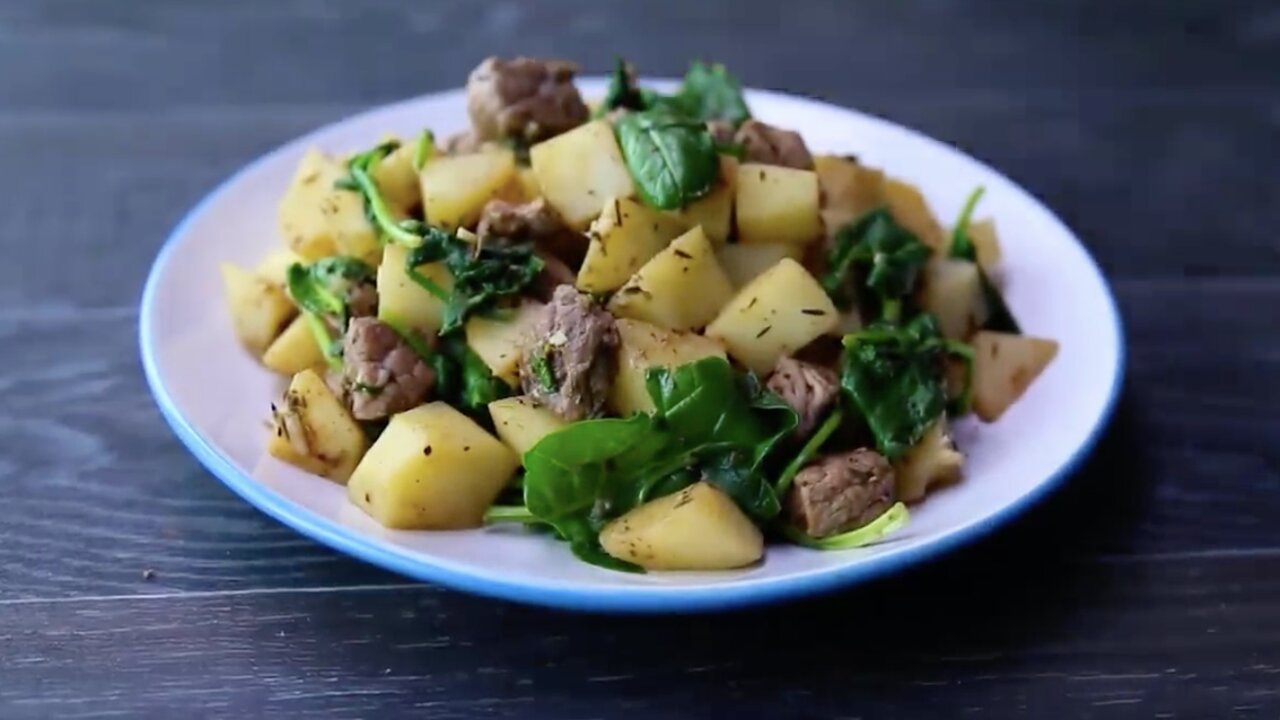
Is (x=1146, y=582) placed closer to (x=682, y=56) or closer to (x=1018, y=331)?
(x=1018, y=331)

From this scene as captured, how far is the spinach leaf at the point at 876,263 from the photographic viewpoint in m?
1.88

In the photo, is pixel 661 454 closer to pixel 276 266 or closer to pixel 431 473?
pixel 431 473

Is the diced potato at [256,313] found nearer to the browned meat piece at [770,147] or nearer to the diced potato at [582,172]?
the diced potato at [582,172]

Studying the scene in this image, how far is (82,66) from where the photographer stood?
297 centimetres

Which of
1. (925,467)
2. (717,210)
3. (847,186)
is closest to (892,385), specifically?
(925,467)

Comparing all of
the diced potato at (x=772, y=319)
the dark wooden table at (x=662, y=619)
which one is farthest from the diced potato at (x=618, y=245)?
the dark wooden table at (x=662, y=619)

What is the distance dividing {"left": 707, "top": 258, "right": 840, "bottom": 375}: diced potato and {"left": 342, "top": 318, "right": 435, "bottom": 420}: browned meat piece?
1.26 ft

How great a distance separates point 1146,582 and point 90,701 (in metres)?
1.22

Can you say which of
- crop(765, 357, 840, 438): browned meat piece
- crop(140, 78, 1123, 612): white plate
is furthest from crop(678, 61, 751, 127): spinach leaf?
crop(765, 357, 840, 438): browned meat piece

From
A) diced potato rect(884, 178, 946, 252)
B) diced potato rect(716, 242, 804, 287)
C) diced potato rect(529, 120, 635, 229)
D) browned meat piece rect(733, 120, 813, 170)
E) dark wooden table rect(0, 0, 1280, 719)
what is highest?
browned meat piece rect(733, 120, 813, 170)

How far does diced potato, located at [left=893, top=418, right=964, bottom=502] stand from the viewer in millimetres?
1677

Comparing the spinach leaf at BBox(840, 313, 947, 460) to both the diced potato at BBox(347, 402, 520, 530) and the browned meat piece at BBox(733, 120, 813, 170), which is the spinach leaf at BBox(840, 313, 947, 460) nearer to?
the browned meat piece at BBox(733, 120, 813, 170)

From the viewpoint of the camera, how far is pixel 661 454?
5.25 feet

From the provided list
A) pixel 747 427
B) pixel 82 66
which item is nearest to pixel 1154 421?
pixel 747 427
